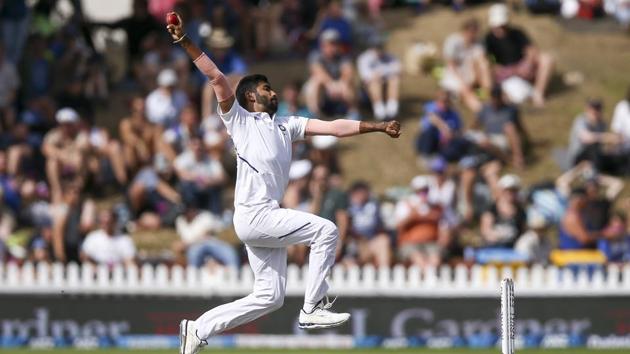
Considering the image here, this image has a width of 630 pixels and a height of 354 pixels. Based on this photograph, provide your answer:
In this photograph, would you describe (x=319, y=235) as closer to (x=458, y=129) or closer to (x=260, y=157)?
(x=260, y=157)

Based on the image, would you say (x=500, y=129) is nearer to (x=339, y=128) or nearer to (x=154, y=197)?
(x=154, y=197)

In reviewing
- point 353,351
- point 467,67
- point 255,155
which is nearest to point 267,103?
point 255,155

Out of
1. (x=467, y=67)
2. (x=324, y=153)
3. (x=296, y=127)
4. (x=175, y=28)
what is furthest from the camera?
(x=467, y=67)

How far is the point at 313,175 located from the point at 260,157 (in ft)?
28.8

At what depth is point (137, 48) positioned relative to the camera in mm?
26031

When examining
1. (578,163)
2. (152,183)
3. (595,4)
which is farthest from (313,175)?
(595,4)

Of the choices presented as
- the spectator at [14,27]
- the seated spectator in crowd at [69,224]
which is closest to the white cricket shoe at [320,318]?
the seated spectator in crowd at [69,224]

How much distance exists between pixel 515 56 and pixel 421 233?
5119 millimetres

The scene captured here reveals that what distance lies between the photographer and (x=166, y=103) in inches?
914

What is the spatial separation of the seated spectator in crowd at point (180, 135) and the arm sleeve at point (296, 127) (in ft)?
31.7

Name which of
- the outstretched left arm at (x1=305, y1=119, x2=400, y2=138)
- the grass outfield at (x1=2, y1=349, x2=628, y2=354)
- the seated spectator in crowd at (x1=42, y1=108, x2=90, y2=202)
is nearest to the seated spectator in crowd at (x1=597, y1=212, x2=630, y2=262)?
the grass outfield at (x1=2, y1=349, x2=628, y2=354)

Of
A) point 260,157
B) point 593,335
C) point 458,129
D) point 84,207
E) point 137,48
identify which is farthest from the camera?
point 137,48

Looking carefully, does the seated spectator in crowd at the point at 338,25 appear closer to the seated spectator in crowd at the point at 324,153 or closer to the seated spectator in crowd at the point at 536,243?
the seated spectator in crowd at the point at 324,153

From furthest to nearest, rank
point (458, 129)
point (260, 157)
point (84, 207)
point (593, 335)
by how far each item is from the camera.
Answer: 1. point (458, 129)
2. point (84, 207)
3. point (593, 335)
4. point (260, 157)
